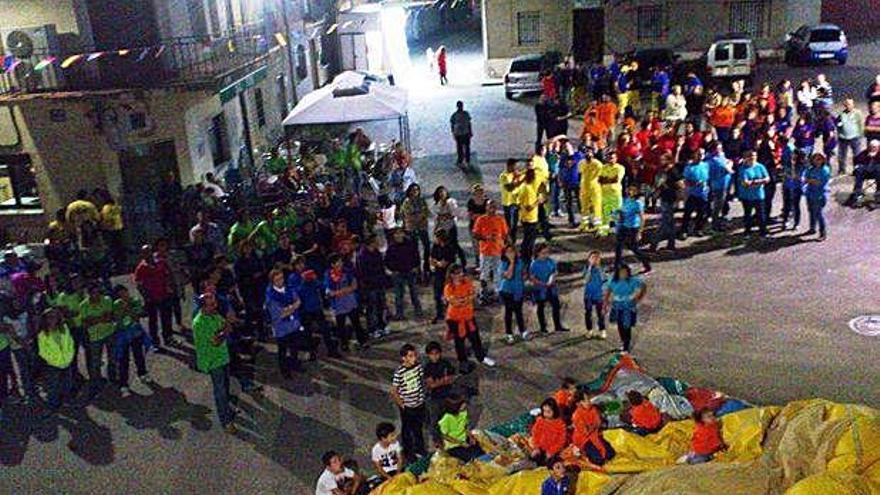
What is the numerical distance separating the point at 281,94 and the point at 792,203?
17.5 m

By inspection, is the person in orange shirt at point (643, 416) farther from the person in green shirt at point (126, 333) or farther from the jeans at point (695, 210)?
the jeans at point (695, 210)

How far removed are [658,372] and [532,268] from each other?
2.22 metres

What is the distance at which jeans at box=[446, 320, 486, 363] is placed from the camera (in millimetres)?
11914

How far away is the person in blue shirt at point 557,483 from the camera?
8031 millimetres

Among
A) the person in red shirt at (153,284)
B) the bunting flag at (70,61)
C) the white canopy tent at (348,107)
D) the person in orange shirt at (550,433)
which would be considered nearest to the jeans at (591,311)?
the person in orange shirt at (550,433)

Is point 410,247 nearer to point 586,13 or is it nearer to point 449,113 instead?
point 449,113

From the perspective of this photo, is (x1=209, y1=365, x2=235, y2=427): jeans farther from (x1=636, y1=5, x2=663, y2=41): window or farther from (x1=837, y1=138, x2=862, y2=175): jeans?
(x1=636, y1=5, x2=663, y2=41): window

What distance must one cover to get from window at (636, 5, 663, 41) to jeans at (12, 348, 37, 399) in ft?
92.1

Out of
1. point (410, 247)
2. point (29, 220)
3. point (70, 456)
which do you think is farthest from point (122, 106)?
point (70, 456)

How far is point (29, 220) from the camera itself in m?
19.1

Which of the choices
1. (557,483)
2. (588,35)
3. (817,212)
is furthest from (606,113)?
(557,483)


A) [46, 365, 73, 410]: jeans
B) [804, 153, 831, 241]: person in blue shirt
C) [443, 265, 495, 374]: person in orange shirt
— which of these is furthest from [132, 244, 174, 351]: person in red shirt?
[804, 153, 831, 241]: person in blue shirt

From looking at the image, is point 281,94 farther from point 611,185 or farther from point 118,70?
point 611,185

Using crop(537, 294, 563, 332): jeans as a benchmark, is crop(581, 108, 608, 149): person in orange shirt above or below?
above
